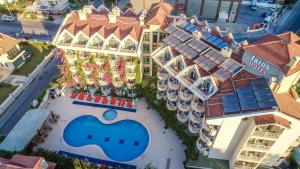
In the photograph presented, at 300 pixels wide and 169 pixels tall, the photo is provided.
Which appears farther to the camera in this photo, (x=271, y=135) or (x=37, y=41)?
(x=37, y=41)

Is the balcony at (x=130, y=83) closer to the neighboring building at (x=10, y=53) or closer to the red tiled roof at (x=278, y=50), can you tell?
the red tiled roof at (x=278, y=50)

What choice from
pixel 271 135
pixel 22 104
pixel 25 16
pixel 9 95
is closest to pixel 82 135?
pixel 22 104

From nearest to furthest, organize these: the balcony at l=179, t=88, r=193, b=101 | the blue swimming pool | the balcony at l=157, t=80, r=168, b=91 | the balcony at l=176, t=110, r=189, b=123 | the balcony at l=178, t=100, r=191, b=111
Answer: the balcony at l=179, t=88, r=193, b=101
the balcony at l=178, t=100, r=191, b=111
the balcony at l=176, t=110, r=189, b=123
the blue swimming pool
the balcony at l=157, t=80, r=168, b=91

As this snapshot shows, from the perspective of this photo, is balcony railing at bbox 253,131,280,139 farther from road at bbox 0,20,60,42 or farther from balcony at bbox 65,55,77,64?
road at bbox 0,20,60,42

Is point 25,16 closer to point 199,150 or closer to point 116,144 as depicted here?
point 116,144

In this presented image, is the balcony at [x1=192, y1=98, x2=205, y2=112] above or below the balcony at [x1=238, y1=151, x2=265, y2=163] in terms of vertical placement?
above

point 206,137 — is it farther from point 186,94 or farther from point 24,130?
point 24,130

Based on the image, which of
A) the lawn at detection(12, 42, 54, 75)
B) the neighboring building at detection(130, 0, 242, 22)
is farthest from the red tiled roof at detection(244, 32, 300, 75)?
the lawn at detection(12, 42, 54, 75)
